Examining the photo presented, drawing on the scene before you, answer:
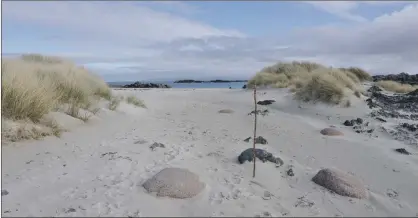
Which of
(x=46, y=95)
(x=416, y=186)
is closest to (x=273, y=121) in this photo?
(x=416, y=186)

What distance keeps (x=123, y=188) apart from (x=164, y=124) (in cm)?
449

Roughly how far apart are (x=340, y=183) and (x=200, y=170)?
1689 mm

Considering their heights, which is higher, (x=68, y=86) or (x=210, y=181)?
(x=68, y=86)

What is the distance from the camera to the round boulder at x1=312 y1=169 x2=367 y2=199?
4384mm

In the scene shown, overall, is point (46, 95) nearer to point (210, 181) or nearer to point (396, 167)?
point (210, 181)

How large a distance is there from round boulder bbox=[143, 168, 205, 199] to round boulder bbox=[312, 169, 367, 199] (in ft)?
4.97

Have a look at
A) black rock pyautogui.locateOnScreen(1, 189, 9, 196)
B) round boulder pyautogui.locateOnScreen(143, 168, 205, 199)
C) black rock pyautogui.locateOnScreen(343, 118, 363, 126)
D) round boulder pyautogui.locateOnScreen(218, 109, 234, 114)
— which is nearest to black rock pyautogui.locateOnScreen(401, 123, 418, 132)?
black rock pyautogui.locateOnScreen(343, 118, 363, 126)

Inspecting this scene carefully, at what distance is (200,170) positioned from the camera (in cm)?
484

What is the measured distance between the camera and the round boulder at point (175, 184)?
3.97m

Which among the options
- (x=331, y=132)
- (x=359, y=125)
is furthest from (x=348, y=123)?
(x=331, y=132)

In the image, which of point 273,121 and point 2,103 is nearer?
point 2,103

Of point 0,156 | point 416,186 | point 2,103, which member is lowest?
point 416,186

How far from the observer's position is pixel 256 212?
12.1ft

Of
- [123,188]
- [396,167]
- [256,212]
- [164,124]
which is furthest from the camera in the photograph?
[164,124]
